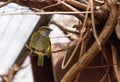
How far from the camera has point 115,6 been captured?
1.59ft

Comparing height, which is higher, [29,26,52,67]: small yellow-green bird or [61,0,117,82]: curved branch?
[61,0,117,82]: curved branch

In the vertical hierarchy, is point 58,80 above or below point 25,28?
above

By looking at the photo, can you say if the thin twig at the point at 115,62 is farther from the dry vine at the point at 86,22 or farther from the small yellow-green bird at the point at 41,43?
the small yellow-green bird at the point at 41,43

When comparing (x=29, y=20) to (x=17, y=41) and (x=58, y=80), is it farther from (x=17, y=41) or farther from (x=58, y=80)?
(x=58, y=80)

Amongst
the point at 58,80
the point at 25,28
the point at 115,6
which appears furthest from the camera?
the point at 25,28

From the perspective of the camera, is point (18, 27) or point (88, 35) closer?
point (88, 35)

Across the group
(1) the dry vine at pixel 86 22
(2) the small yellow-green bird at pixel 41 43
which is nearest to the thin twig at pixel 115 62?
(1) the dry vine at pixel 86 22

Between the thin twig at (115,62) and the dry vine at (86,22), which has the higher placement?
the dry vine at (86,22)

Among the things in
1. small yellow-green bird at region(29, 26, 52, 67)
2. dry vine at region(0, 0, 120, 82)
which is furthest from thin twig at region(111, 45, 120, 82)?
small yellow-green bird at region(29, 26, 52, 67)

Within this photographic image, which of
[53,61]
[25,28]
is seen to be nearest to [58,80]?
[53,61]

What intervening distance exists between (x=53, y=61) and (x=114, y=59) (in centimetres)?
16

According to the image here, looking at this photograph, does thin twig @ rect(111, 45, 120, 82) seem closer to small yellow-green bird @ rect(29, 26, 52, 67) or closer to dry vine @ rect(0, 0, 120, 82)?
dry vine @ rect(0, 0, 120, 82)

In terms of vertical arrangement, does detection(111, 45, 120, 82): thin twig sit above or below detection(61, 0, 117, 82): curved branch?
below

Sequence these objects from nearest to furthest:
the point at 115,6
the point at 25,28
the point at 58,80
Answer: the point at 115,6, the point at 58,80, the point at 25,28
